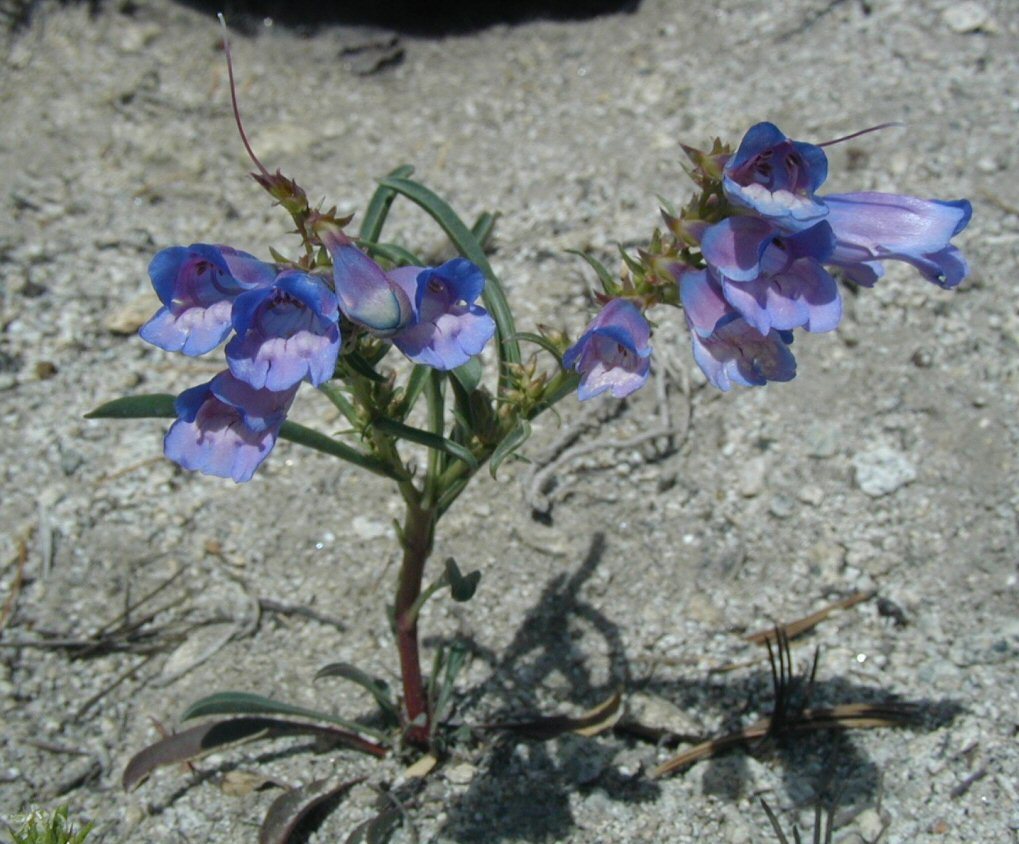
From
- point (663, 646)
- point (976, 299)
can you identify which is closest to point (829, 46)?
point (976, 299)

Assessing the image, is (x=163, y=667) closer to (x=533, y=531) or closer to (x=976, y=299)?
(x=533, y=531)

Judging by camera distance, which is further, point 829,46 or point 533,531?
point 829,46

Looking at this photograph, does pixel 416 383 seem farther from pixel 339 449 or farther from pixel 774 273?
pixel 774 273

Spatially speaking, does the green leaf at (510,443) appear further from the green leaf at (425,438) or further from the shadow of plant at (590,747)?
the shadow of plant at (590,747)

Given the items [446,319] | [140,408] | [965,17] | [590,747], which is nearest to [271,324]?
[446,319]

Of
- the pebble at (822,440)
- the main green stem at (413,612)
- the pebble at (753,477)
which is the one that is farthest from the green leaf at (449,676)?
the pebble at (822,440)
